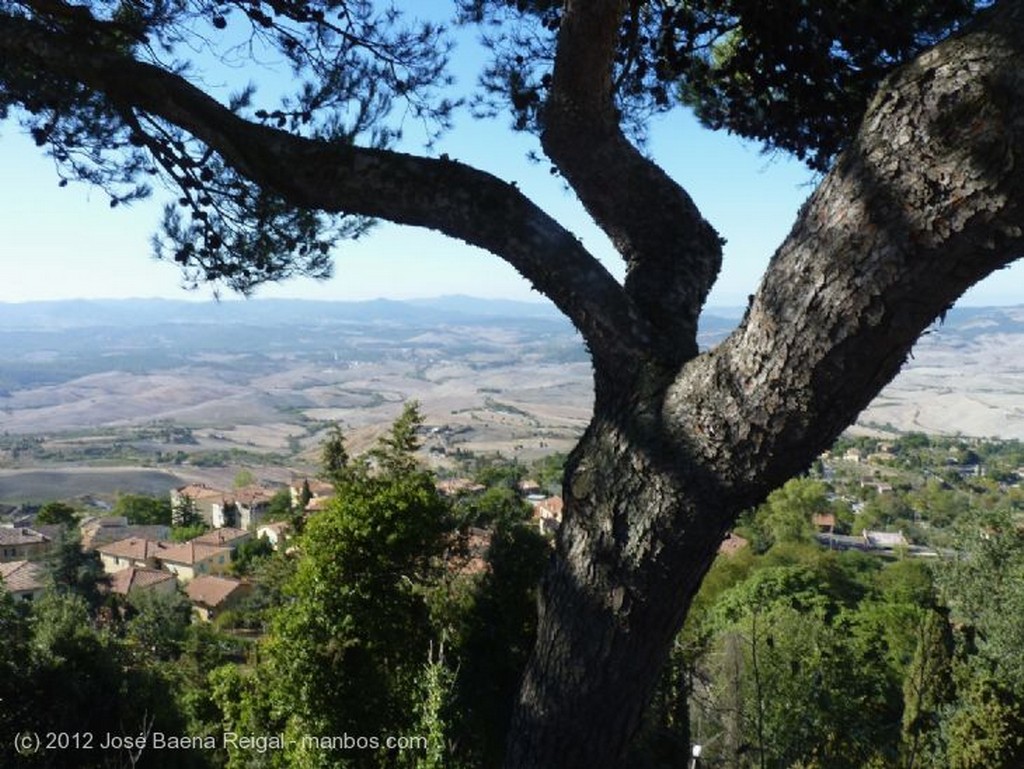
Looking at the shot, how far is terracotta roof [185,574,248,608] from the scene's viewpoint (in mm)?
28614

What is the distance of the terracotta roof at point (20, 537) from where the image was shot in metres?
35.5

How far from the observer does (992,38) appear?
123cm

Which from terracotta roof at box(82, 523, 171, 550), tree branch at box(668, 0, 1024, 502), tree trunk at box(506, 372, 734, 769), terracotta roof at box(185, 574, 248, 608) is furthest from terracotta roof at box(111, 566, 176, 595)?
tree branch at box(668, 0, 1024, 502)

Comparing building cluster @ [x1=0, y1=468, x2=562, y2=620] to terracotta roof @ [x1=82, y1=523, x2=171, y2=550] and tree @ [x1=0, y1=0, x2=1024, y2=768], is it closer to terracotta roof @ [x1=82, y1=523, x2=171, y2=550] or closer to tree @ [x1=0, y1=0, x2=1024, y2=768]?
terracotta roof @ [x1=82, y1=523, x2=171, y2=550]

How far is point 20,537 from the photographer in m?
36.3

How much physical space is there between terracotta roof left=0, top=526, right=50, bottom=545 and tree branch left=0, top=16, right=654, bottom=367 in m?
41.1

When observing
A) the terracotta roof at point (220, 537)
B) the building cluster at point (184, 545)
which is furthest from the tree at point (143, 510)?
the terracotta roof at point (220, 537)

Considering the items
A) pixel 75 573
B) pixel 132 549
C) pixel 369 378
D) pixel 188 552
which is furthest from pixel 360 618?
pixel 369 378

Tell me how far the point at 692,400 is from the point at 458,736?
15.0 feet

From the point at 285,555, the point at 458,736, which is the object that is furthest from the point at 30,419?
the point at 458,736

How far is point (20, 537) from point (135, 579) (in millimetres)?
10614

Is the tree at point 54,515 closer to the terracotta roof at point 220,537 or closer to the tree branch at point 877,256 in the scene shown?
the terracotta roof at point 220,537

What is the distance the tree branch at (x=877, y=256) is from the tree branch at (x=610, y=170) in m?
0.55

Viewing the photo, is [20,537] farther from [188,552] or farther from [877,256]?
[877,256]
